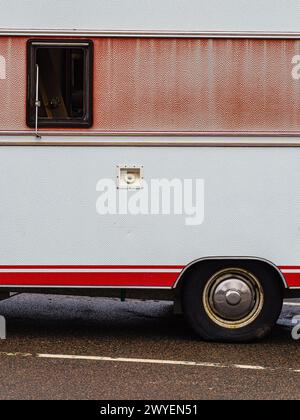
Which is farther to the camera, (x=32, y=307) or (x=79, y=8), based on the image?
(x=32, y=307)

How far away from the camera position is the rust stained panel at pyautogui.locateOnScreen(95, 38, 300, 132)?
7.98 meters

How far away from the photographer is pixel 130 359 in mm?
7625

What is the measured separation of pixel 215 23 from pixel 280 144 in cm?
122

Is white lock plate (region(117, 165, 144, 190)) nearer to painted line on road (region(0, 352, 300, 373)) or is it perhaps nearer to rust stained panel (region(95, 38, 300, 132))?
rust stained panel (region(95, 38, 300, 132))

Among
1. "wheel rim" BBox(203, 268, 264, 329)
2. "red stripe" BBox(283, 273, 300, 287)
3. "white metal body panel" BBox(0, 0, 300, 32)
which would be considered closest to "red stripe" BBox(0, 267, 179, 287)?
"wheel rim" BBox(203, 268, 264, 329)

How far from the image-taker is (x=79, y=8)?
8.00m

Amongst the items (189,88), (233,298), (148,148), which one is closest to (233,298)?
(233,298)

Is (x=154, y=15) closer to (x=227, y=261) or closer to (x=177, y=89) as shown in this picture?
(x=177, y=89)

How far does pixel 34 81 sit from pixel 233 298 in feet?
8.62
